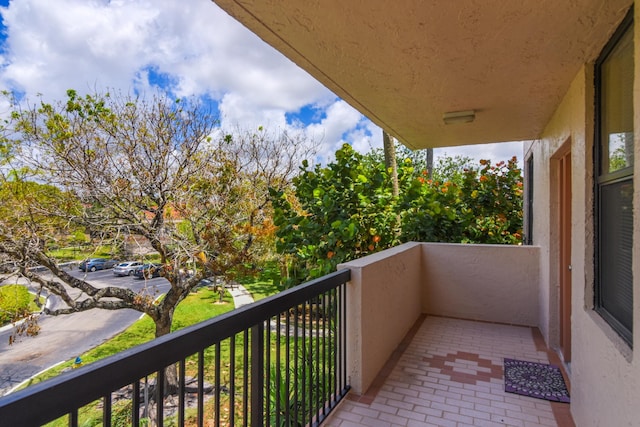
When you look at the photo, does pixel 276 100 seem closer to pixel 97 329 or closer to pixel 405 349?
pixel 97 329

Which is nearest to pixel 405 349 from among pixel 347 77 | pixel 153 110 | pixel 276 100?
pixel 347 77

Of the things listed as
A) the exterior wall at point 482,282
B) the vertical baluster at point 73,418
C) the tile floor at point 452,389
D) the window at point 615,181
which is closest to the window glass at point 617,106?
the window at point 615,181

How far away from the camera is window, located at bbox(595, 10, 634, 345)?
1.69 meters

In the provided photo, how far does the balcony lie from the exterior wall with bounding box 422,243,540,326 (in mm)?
13

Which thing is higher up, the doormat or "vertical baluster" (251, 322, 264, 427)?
"vertical baluster" (251, 322, 264, 427)

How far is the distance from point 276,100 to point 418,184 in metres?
15.8

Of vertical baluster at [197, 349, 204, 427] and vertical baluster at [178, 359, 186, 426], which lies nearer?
vertical baluster at [178, 359, 186, 426]

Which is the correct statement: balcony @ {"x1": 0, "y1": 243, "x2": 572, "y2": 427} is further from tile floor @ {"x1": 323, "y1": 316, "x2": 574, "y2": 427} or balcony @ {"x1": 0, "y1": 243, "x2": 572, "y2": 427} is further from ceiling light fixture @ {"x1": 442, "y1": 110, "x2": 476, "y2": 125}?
ceiling light fixture @ {"x1": 442, "y1": 110, "x2": 476, "y2": 125}

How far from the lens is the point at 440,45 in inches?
80.9

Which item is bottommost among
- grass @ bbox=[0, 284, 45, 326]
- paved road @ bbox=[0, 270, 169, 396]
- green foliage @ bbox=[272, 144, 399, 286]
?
paved road @ bbox=[0, 270, 169, 396]

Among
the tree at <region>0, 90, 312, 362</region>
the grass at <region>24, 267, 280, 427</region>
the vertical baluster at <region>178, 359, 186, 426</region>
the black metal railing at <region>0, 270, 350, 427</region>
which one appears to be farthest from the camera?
the grass at <region>24, 267, 280, 427</region>

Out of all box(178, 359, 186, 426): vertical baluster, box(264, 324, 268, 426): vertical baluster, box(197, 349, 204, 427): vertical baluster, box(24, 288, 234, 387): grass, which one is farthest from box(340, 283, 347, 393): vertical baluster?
box(24, 288, 234, 387): grass

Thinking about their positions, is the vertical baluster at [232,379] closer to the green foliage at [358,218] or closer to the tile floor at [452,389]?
the tile floor at [452,389]

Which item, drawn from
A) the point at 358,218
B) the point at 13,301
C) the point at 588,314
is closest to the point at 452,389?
the point at 588,314
